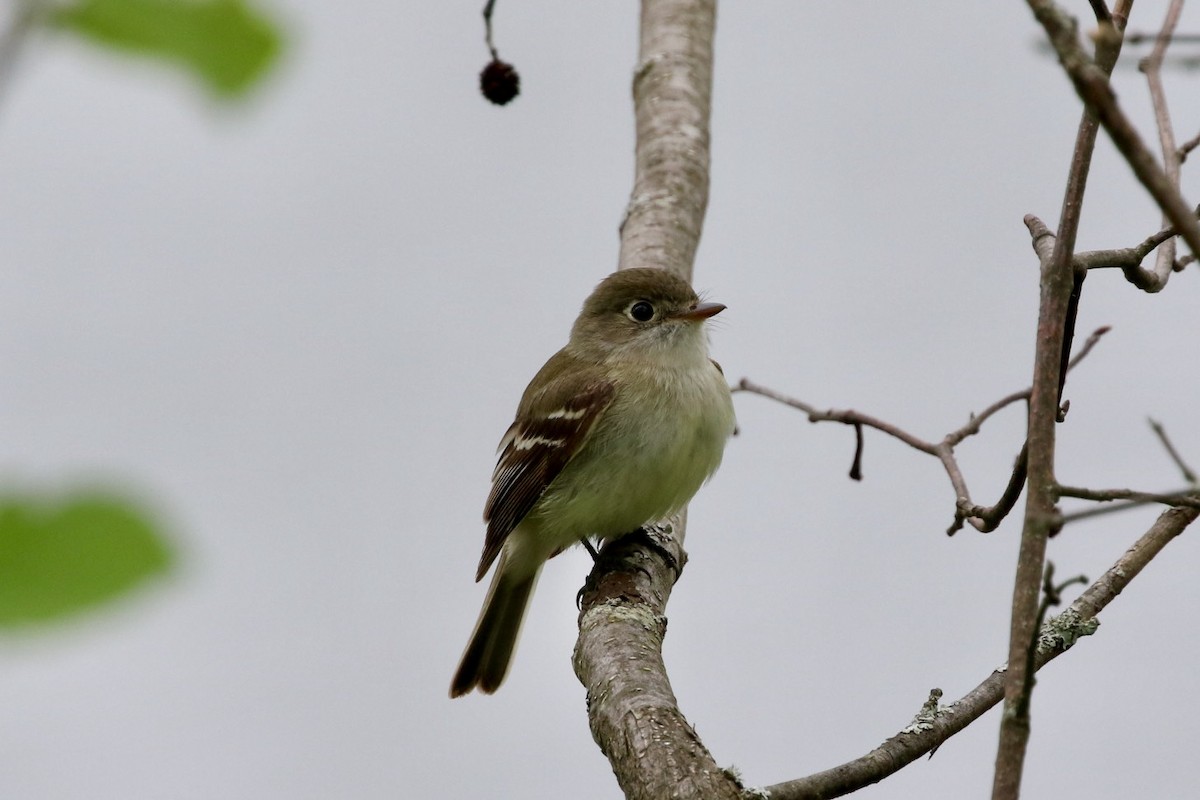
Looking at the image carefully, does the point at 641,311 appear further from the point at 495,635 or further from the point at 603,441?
the point at 495,635

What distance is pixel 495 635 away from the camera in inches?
221

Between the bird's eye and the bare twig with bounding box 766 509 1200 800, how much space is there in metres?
2.66

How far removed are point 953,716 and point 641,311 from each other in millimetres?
3014

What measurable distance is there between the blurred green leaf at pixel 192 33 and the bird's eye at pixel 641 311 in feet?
15.8

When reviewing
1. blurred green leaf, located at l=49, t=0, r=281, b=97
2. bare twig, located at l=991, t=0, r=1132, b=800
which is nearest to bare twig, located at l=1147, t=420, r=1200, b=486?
bare twig, located at l=991, t=0, r=1132, b=800

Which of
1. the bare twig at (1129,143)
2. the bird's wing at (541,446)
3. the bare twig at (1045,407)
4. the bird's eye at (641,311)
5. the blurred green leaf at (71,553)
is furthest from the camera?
the bird's eye at (641,311)

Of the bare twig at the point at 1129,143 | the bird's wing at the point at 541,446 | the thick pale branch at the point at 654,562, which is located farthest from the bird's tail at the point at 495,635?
the bare twig at the point at 1129,143

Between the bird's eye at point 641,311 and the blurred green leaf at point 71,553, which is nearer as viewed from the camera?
the blurred green leaf at point 71,553

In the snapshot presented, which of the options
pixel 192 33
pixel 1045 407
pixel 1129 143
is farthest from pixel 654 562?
pixel 192 33

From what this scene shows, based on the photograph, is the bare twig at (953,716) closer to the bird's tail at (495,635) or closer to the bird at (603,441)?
the bird at (603,441)

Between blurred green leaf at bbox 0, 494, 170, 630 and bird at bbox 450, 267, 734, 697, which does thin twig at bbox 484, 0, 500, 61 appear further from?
blurred green leaf at bbox 0, 494, 170, 630

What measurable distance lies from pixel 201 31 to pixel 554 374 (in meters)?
4.96

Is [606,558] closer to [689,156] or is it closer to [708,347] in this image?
[708,347]

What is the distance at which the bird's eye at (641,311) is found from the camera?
18.3ft
